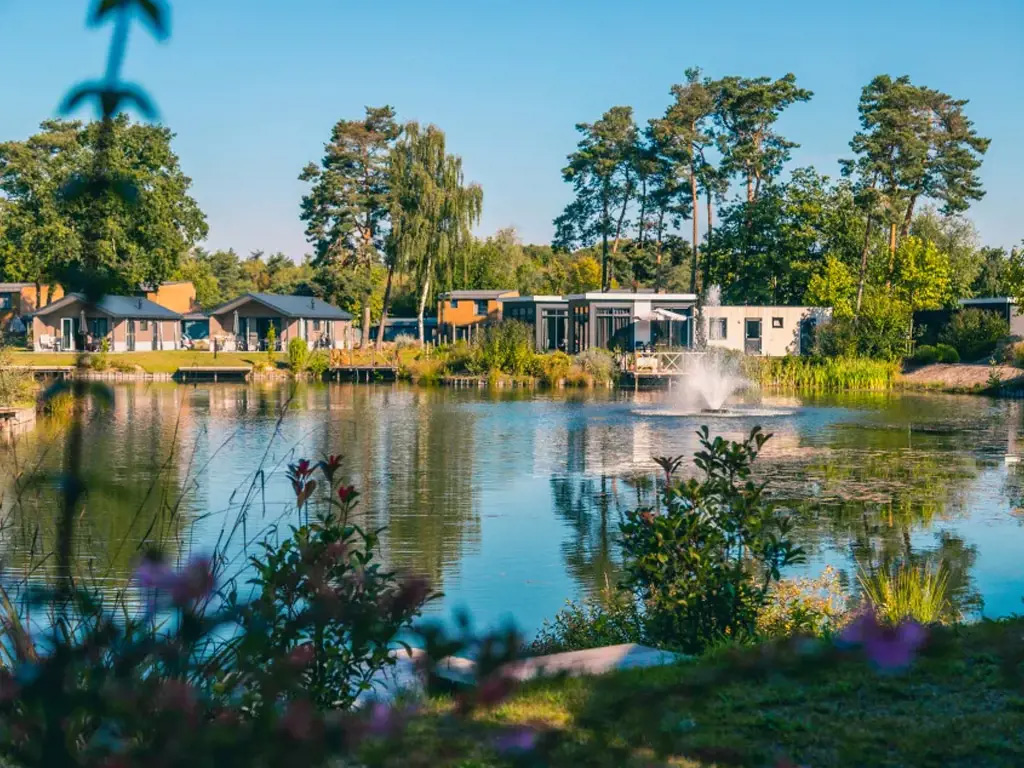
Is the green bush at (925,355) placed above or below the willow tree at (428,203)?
below

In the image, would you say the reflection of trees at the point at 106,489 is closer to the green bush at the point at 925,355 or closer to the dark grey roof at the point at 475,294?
the dark grey roof at the point at 475,294

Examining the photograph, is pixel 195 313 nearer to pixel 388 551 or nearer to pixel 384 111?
pixel 384 111

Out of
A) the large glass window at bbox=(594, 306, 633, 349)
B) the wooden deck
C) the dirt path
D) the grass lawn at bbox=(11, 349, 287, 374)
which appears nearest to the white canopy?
the large glass window at bbox=(594, 306, 633, 349)

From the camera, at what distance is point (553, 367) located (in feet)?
134

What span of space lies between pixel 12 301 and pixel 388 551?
60.1 meters

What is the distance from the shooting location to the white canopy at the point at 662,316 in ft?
154

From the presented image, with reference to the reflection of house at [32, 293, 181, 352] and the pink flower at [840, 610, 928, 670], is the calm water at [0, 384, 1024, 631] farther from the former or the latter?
the reflection of house at [32, 293, 181, 352]

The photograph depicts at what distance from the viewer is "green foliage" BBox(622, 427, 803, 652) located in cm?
655

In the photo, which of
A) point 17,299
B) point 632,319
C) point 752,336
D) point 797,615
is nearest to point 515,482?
point 797,615

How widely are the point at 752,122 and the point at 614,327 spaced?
11374mm

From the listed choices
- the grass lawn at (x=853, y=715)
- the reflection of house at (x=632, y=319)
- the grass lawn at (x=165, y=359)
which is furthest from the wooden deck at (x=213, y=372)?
the grass lawn at (x=853, y=715)

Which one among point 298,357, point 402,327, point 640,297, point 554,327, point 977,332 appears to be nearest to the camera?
point 977,332

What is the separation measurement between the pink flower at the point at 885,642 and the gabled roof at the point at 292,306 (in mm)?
54778

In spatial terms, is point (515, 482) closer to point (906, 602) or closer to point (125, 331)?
point (906, 602)
